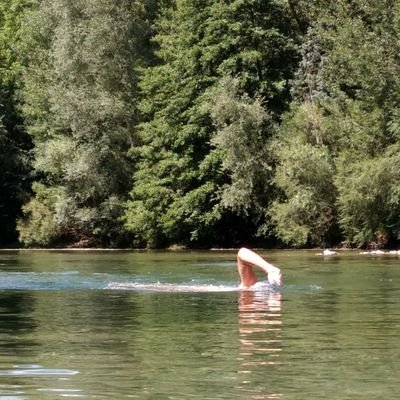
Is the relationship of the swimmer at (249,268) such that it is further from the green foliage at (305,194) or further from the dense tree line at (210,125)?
the green foliage at (305,194)

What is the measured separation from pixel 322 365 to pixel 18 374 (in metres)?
3.39

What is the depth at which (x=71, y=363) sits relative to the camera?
13750 millimetres

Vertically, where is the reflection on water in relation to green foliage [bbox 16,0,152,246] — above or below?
below

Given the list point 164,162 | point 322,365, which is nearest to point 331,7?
point 164,162

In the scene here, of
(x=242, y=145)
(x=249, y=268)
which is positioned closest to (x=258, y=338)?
(x=249, y=268)

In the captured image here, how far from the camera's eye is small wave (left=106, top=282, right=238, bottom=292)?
26.7 meters

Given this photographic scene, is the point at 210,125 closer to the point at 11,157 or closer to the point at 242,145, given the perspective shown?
the point at 242,145

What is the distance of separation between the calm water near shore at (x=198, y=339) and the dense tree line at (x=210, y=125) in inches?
960

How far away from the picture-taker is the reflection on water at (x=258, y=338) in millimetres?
11867

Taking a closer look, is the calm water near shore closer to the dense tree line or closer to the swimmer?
the swimmer

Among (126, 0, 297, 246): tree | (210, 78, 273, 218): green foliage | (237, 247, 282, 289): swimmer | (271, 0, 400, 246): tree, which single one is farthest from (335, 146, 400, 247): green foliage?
(237, 247, 282, 289): swimmer

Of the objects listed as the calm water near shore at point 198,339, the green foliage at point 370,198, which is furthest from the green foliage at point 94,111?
the calm water near shore at point 198,339

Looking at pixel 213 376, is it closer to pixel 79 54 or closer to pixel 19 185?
pixel 79 54

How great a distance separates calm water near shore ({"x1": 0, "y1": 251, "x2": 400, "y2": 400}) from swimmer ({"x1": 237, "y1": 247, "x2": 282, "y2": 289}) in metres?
0.43
